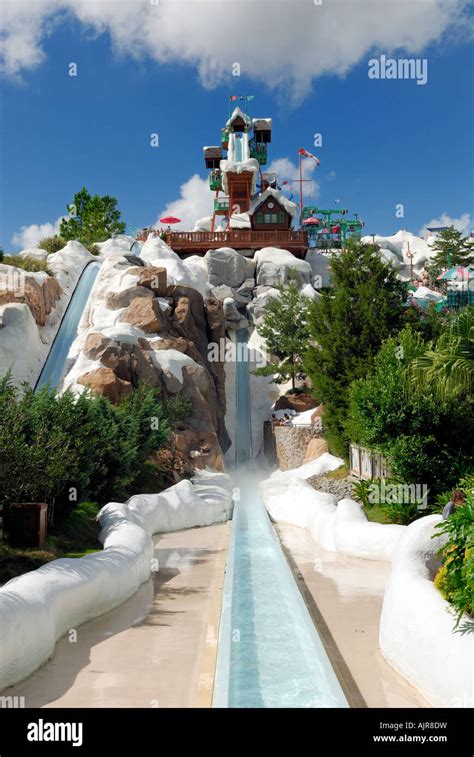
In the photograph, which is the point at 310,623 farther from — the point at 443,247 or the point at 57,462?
the point at 443,247

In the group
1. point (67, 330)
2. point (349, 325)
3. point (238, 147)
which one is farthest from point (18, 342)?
point (238, 147)

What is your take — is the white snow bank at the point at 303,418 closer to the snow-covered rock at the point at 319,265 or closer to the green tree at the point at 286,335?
the green tree at the point at 286,335

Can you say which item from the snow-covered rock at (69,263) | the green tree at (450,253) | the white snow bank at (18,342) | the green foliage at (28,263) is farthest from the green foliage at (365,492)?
the green tree at (450,253)

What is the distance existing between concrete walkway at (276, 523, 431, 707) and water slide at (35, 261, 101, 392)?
1574cm

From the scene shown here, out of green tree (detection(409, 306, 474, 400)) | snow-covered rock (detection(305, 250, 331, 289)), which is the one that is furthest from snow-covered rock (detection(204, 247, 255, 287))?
green tree (detection(409, 306, 474, 400))

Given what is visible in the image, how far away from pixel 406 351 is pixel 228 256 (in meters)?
26.8

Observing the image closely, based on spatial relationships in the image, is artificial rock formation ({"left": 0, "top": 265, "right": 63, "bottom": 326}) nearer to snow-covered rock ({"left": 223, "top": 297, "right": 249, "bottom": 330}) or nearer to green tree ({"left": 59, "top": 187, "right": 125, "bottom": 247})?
snow-covered rock ({"left": 223, "top": 297, "right": 249, "bottom": 330})

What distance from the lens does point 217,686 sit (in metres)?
5.87

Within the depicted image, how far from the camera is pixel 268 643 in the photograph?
25.9 feet

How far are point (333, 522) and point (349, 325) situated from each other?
9214mm

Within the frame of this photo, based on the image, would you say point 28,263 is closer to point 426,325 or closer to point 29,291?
point 29,291

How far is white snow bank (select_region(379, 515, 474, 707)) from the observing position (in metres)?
5.41

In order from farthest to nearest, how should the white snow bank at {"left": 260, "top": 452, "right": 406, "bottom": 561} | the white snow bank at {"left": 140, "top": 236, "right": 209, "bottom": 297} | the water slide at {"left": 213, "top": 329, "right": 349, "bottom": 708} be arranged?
the white snow bank at {"left": 140, "top": 236, "right": 209, "bottom": 297} < the white snow bank at {"left": 260, "top": 452, "right": 406, "bottom": 561} < the water slide at {"left": 213, "top": 329, "right": 349, "bottom": 708}
